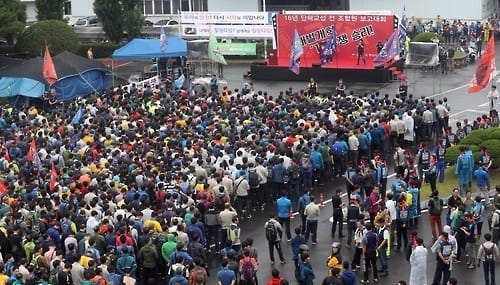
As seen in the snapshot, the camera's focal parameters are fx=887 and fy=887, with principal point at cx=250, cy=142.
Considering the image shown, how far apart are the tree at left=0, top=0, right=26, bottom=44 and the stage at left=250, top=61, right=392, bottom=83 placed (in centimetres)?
1284

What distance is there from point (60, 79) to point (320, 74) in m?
12.0

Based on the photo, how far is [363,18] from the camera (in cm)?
3994

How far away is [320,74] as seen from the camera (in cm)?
4075

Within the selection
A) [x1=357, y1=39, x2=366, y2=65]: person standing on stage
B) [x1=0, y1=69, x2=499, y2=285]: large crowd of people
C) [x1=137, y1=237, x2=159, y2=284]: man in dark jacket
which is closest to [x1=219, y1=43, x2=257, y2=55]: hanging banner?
[x1=357, y1=39, x2=366, y2=65]: person standing on stage

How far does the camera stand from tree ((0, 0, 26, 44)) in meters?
45.3

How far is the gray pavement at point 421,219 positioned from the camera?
18.2 m

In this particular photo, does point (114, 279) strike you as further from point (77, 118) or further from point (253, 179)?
point (77, 118)

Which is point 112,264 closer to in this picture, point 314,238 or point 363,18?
point 314,238

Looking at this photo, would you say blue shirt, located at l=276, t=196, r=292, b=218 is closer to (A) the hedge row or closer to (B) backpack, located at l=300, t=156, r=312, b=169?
(B) backpack, located at l=300, t=156, r=312, b=169

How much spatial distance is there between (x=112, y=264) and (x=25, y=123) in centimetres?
1303

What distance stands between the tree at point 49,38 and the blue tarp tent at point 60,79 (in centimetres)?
777

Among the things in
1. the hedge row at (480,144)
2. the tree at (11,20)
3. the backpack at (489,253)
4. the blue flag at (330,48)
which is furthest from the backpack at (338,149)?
the tree at (11,20)

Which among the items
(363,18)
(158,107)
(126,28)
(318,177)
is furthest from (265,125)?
(126,28)

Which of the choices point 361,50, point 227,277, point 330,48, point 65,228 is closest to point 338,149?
point 65,228
